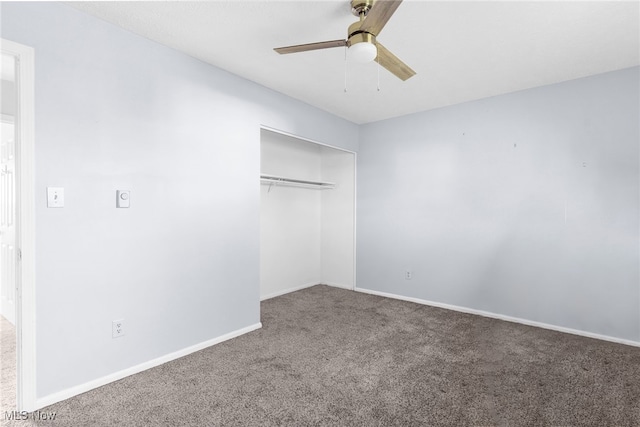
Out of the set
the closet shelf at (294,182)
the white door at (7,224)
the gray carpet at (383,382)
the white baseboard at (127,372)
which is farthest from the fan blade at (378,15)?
the white door at (7,224)

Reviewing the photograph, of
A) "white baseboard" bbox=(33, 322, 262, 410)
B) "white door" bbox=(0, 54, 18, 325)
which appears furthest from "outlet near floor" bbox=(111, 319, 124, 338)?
→ "white door" bbox=(0, 54, 18, 325)

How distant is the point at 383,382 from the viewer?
2.27 m

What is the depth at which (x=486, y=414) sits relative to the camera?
6.26 ft

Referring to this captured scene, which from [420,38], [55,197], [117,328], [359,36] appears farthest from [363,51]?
[117,328]

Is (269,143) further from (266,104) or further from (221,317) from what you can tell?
(221,317)

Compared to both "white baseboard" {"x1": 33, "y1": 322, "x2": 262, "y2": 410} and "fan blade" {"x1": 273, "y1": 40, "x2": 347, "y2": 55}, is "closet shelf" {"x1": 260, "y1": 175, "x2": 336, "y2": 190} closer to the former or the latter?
"white baseboard" {"x1": 33, "y1": 322, "x2": 262, "y2": 410}

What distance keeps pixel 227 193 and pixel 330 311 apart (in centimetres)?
186

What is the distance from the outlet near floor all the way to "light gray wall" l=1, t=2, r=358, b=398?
31mm

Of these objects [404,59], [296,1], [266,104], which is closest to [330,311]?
[266,104]

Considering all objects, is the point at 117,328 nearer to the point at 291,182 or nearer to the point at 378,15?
the point at 378,15

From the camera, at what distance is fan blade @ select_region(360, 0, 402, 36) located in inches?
61.2

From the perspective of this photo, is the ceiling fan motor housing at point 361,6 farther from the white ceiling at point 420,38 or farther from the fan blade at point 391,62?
the fan blade at point 391,62

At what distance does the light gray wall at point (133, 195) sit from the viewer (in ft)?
6.57

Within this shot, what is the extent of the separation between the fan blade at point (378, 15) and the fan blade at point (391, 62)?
11 cm
